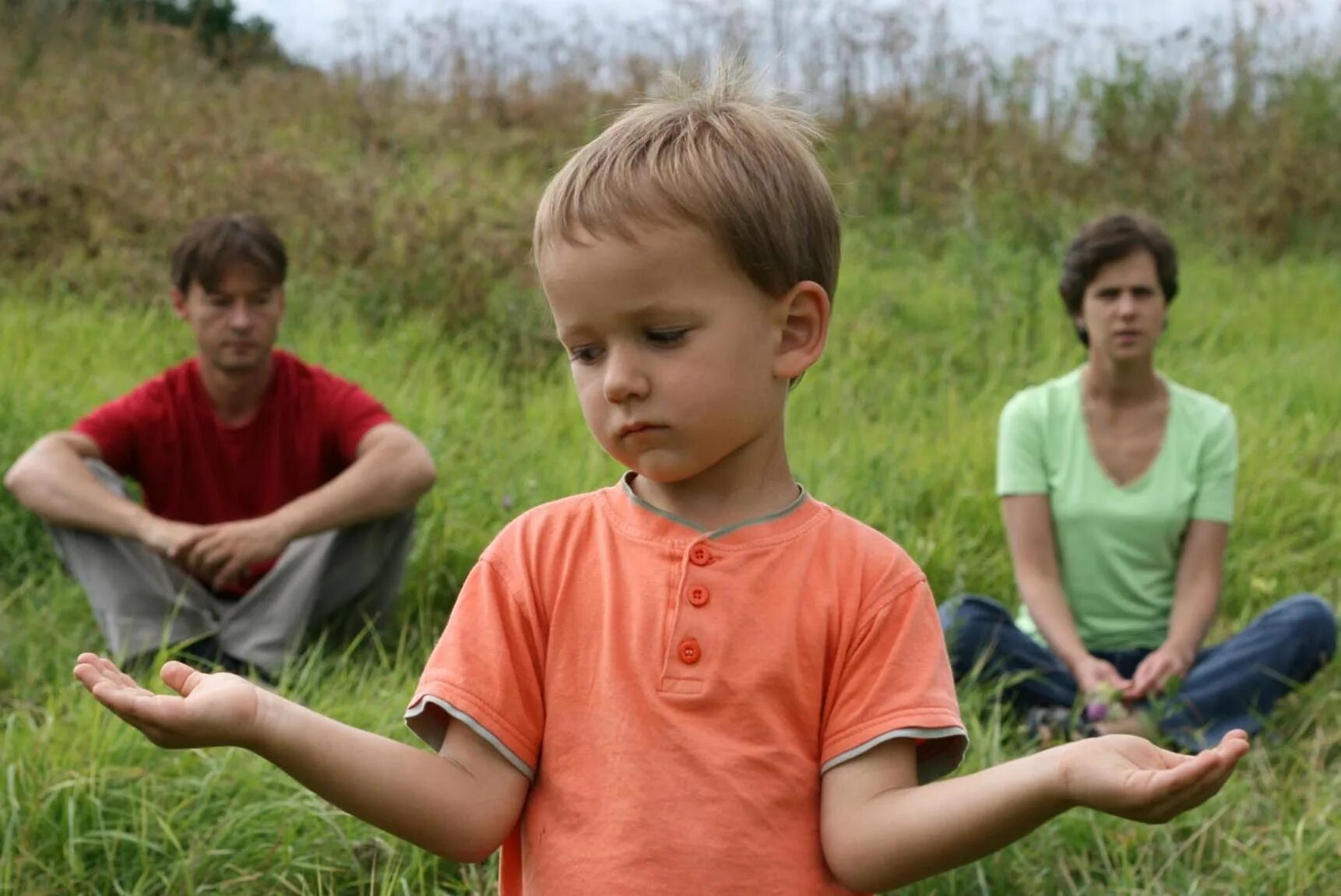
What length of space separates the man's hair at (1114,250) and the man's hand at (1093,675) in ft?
3.28

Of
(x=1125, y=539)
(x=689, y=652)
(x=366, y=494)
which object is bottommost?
(x=1125, y=539)

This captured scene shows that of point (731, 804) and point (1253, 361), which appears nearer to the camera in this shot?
point (731, 804)

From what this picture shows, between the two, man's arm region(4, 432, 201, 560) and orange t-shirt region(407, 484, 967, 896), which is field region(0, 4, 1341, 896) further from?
orange t-shirt region(407, 484, 967, 896)

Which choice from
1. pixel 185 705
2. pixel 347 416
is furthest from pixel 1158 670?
pixel 185 705

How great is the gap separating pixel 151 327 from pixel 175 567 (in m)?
2.15

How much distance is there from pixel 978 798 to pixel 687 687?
31cm

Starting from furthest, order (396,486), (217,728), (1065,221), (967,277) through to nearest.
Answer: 1. (1065,221)
2. (967,277)
3. (396,486)
4. (217,728)

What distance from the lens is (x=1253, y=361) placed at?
6.32m

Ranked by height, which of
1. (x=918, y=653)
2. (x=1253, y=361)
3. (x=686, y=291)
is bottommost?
(x=1253, y=361)

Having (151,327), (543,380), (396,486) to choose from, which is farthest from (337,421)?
(151,327)

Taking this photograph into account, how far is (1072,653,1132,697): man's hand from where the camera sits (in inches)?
149

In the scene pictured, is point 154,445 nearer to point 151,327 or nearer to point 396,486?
point 396,486

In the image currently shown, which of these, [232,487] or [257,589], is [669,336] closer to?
[257,589]

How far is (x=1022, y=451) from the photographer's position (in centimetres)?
412
